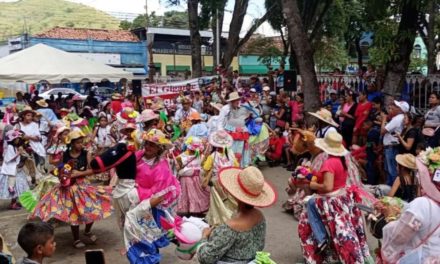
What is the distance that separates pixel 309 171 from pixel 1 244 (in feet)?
10.0

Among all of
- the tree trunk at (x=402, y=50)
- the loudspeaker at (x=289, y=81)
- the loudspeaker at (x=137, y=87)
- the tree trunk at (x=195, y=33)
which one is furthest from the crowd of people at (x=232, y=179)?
the tree trunk at (x=195, y=33)

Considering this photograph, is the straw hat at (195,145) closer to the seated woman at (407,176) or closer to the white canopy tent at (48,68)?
the seated woman at (407,176)

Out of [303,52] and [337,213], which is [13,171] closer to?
[337,213]

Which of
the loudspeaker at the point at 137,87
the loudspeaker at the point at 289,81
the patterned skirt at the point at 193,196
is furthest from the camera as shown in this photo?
the loudspeaker at the point at 137,87

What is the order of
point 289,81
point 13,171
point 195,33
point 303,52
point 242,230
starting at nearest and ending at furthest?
point 242,230
point 13,171
point 303,52
point 289,81
point 195,33

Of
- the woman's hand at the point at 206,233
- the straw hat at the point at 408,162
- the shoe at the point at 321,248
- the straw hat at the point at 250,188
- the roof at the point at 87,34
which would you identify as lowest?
the shoe at the point at 321,248

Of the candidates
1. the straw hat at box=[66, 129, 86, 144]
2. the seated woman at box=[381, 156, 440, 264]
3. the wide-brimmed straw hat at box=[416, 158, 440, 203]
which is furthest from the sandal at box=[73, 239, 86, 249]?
the wide-brimmed straw hat at box=[416, 158, 440, 203]

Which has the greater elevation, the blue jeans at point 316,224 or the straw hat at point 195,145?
the straw hat at point 195,145

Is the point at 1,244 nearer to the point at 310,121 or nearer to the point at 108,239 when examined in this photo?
the point at 108,239

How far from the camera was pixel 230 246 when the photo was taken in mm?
3408

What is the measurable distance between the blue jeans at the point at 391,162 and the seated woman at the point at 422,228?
5.73 meters

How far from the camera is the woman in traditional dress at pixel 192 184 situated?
25.8 feet

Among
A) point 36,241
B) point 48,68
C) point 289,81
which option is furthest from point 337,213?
point 48,68

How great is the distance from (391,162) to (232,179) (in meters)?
6.08
